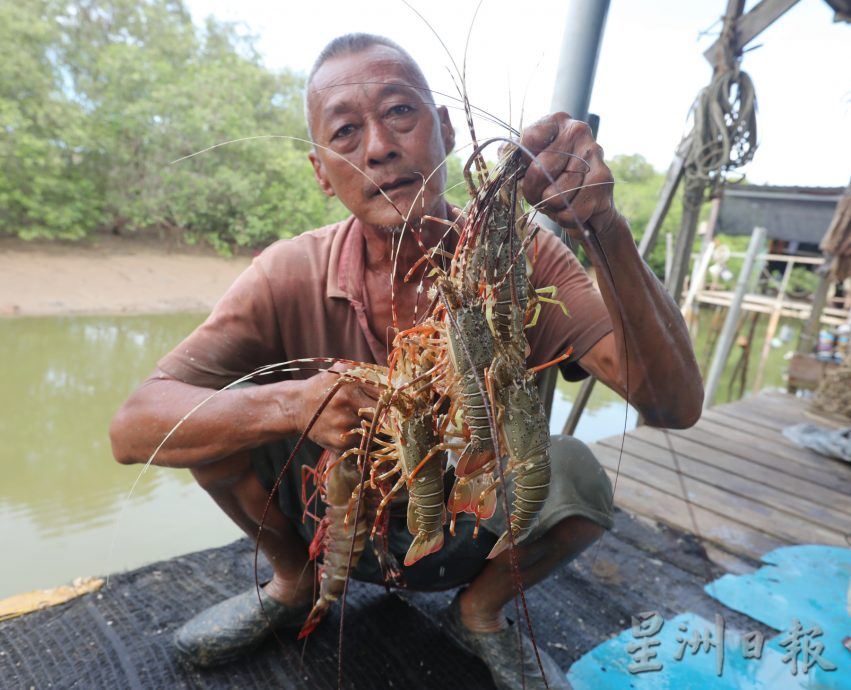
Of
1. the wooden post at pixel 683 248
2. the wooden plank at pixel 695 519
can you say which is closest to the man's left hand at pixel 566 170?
the wooden plank at pixel 695 519

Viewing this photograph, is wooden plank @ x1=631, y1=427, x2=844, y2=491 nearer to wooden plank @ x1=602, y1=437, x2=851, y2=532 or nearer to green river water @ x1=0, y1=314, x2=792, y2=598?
wooden plank @ x1=602, y1=437, x2=851, y2=532

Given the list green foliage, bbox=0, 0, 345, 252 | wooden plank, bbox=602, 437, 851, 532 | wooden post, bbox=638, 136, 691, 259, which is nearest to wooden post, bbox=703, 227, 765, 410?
wooden plank, bbox=602, 437, 851, 532

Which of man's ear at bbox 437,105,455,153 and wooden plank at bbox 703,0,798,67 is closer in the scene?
man's ear at bbox 437,105,455,153

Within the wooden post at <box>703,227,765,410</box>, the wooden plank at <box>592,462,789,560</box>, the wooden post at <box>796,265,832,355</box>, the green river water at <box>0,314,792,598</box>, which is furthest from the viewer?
the wooden post at <box>796,265,832,355</box>

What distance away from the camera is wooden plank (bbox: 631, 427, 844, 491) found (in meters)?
3.74

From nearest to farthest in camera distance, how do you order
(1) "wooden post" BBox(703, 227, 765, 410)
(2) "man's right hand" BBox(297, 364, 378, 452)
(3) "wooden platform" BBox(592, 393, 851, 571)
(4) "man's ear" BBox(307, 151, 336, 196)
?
(2) "man's right hand" BBox(297, 364, 378, 452) < (4) "man's ear" BBox(307, 151, 336, 196) < (3) "wooden platform" BBox(592, 393, 851, 571) < (1) "wooden post" BBox(703, 227, 765, 410)

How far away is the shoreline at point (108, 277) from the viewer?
1247 centimetres

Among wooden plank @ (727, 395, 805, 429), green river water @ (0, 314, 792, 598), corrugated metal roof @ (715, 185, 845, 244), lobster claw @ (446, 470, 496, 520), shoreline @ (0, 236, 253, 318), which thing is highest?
corrugated metal roof @ (715, 185, 845, 244)

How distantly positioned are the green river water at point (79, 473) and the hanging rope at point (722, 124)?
314 cm

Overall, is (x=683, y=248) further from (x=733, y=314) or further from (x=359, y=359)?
(x=359, y=359)

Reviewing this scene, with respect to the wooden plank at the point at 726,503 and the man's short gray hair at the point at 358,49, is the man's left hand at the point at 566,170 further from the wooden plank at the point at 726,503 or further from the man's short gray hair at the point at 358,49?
the wooden plank at the point at 726,503

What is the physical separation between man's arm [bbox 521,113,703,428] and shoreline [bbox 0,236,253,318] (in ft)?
40.7

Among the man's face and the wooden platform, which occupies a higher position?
the man's face

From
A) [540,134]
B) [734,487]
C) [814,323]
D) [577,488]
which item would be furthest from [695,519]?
[814,323]
